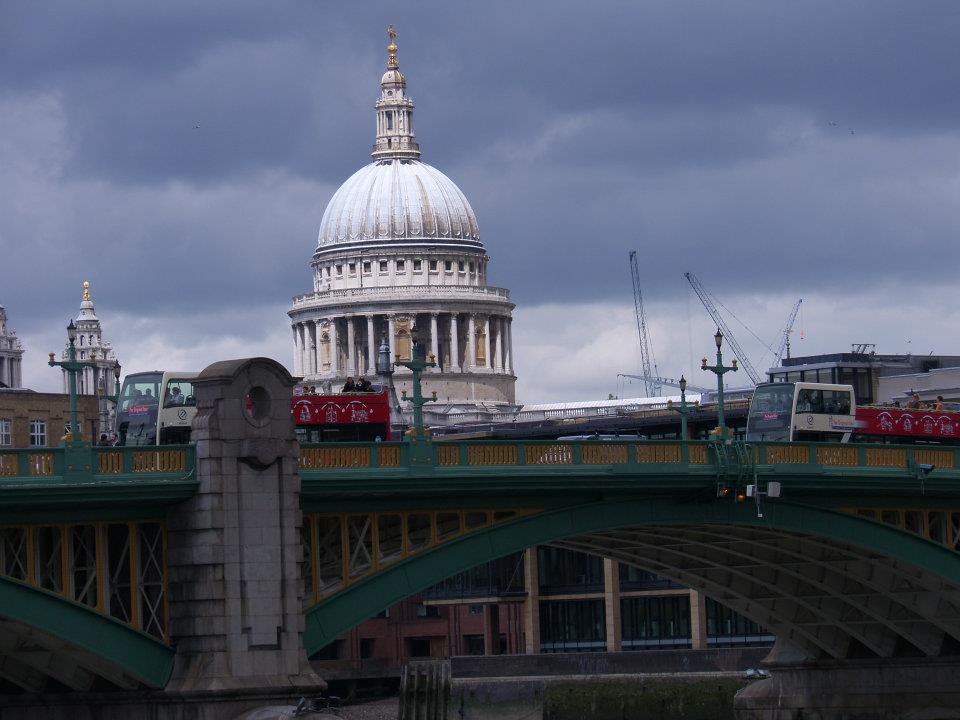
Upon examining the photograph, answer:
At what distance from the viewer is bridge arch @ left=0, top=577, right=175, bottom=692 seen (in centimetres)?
5916

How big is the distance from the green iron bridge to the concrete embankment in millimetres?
25359

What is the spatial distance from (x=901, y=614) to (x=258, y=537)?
37.6 meters

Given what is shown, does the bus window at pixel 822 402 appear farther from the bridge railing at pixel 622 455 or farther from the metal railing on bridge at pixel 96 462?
the metal railing on bridge at pixel 96 462

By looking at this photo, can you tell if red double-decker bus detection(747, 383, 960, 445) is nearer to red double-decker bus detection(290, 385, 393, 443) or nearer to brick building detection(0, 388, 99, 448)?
red double-decker bus detection(290, 385, 393, 443)

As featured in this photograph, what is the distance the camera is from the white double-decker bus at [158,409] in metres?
77.6

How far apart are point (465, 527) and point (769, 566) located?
23.4m

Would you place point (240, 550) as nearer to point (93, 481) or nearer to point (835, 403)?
point (93, 481)

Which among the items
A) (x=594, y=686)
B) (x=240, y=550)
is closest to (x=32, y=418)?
(x=594, y=686)

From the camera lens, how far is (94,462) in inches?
2409

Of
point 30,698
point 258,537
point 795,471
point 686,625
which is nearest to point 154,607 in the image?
point 258,537

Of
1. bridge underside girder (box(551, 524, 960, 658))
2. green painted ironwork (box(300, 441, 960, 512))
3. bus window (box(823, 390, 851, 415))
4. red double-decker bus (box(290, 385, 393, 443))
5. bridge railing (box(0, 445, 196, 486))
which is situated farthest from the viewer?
bus window (box(823, 390, 851, 415))

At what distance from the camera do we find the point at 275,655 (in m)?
62.6

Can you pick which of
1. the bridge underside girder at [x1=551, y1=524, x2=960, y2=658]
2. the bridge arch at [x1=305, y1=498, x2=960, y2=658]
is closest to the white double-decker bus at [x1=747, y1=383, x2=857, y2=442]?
the bridge underside girder at [x1=551, y1=524, x2=960, y2=658]

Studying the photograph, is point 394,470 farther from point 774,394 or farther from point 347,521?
point 774,394
